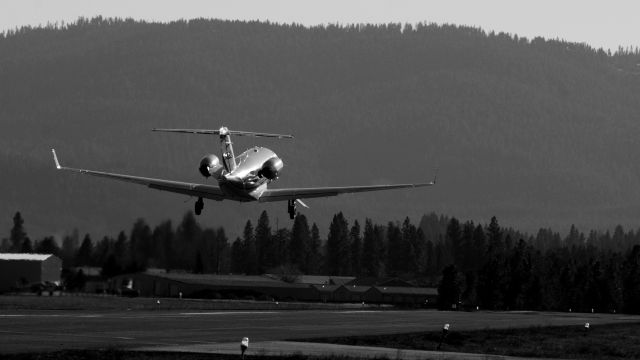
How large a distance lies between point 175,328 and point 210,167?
1227 centimetres

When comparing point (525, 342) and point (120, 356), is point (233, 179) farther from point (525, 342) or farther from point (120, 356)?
point (120, 356)

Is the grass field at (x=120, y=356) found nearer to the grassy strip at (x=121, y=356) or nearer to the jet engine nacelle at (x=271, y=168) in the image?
the grassy strip at (x=121, y=356)

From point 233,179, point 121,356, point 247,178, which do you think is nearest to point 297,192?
point 247,178

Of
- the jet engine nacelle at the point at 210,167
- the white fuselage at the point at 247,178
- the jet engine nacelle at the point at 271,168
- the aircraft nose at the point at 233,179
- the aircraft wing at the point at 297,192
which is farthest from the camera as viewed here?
the aircraft wing at the point at 297,192

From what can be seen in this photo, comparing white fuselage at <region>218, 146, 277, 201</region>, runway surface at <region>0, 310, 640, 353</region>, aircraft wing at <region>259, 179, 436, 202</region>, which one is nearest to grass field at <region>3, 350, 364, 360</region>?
runway surface at <region>0, 310, 640, 353</region>

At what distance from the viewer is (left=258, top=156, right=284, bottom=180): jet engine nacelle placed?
99.5m

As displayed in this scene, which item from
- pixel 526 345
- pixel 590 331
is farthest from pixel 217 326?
pixel 590 331

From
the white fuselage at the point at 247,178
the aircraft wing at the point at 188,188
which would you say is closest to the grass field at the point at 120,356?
the white fuselage at the point at 247,178

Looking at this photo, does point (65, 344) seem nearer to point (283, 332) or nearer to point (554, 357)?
point (283, 332)

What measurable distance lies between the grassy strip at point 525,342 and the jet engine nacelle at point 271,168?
14.3m

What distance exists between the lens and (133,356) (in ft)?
235

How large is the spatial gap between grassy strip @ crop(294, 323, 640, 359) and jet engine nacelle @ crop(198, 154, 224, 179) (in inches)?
660

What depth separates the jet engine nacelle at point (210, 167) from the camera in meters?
98.6

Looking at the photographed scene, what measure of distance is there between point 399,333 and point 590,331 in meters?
27.2
